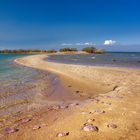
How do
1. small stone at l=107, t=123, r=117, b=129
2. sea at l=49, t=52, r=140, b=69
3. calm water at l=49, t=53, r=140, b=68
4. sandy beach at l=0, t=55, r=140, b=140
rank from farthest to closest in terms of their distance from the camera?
calm water at l=49, t=53, r=140, b=68
sea at l=49, t=52, r=140, b=69
small stone at l=107, t=123, r=117, b=129
sandy beach at l=0, t=55, r=140, b=140

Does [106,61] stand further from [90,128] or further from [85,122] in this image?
[90,128]

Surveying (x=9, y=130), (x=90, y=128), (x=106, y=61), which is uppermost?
(x=90, y=128)

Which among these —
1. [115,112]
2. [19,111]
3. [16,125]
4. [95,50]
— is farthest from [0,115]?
[95,50]

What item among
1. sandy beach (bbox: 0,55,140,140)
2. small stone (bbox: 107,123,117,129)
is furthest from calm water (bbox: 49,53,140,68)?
small stone (bbox: 107,123,117,129)

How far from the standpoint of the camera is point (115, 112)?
5.20 meters

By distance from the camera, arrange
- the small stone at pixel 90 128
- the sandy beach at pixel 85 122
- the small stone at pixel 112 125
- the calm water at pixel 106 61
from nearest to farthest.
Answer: the sandy beach at pixel 85 122, the small stone at pixel 90 128, the small stone at pixel 112 125, the calm water at pixel 106 61

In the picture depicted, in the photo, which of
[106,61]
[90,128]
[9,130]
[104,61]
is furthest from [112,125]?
[106,61]

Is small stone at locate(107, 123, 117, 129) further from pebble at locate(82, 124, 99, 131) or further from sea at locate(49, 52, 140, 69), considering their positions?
sea at locate(49, 52, 140, 69)

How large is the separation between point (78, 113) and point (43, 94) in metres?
3.44

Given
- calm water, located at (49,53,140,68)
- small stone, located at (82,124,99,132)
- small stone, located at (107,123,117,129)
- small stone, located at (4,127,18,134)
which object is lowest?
calm water, located at (49,53,140,68)

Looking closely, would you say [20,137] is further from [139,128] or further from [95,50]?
[95,50]

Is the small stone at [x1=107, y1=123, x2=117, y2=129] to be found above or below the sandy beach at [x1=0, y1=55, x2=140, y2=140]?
above

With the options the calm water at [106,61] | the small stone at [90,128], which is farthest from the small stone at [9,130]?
the calm water at [106,61]

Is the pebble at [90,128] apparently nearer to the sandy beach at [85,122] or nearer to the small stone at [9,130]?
the sandy beach at [85,122]
